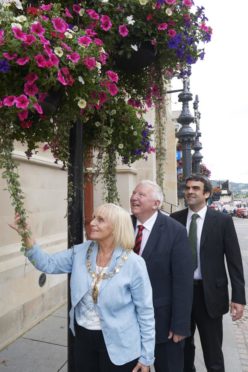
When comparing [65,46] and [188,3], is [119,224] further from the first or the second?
[188,3]

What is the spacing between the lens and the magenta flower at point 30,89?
177cm

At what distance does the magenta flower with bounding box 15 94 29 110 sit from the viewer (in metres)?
1.74

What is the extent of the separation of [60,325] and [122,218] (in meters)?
3.34

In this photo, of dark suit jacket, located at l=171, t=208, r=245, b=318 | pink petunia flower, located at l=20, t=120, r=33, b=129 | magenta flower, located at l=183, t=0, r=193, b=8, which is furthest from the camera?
dark suit jacket, located at l=171, t=208, r=245, b=318

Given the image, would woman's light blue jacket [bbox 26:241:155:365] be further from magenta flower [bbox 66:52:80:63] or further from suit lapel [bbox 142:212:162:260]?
magenta flower [bbox 66:52:80:63]

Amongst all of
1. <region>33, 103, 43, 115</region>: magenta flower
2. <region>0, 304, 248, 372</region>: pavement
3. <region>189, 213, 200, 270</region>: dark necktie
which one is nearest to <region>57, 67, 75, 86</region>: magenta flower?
<region>33, 103, 43, 115</region>: magenta flower

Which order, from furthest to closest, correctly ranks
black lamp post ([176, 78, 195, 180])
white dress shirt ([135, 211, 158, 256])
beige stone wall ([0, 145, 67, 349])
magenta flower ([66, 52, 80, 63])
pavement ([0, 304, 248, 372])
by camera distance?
black lamp post ([176, 78, 195, 180])
beige stone wall ([0, 145, 67, 349])
pavement ([0, 304, 248, 372])
white dress shirt ([135, 211, 158, 256])
magenta flower ([66, 52, 80, 63])

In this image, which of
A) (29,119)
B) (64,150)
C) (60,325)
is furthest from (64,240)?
(29,119)

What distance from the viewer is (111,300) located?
2051 millimetres

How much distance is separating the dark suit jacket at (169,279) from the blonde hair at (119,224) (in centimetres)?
36

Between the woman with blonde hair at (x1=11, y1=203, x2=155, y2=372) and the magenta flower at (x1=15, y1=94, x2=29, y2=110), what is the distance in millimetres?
665

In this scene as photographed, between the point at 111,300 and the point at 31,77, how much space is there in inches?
50.5

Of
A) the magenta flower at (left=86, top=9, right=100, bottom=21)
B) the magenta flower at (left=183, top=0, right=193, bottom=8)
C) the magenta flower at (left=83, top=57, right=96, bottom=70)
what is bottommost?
the magenta flower at (left=83, top=57, right=96, bottom=70)

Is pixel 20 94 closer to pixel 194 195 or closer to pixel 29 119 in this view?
pixel 29 119
